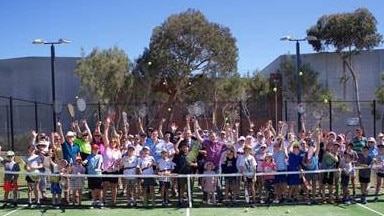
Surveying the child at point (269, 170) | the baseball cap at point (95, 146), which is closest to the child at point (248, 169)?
the child at point (269, 170)

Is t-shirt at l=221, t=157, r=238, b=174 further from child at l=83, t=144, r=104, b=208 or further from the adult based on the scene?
the adult

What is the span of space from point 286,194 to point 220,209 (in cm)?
198

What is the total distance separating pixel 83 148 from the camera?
13867mm

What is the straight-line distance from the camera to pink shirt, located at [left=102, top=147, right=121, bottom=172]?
13422mm

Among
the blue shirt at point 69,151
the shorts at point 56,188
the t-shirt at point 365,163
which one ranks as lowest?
the shorts at point 56,188

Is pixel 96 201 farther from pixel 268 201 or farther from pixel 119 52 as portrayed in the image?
pixel 119 52

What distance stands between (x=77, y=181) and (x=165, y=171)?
84.0 inches

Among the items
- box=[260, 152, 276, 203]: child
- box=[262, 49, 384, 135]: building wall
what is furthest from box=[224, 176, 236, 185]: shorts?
box=[262, 49, 384, 135]: building wall

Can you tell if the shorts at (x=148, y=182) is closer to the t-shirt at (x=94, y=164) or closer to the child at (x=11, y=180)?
the t-shirt at (x=94, y=164)

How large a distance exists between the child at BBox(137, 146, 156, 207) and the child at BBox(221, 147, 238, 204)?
1783mm

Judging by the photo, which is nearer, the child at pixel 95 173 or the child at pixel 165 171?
the child at pixel 95 173

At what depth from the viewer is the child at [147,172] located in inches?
522

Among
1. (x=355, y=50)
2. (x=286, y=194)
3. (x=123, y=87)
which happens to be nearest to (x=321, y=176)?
(x=286, y=194)

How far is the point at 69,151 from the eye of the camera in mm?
13648
